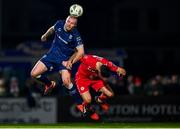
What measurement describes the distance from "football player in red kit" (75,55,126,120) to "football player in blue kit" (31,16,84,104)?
2.85 ft

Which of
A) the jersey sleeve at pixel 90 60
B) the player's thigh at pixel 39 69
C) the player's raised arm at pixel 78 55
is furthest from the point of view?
the jersey sleeve at pixel 90 60

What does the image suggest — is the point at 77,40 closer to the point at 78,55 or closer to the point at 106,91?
the point at 78,55

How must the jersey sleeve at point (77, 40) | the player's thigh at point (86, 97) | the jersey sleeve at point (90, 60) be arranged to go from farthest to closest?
1. the jersey sleeve at point (90, 60)
2. the player's thigh at point (86, 97)
3. the jersey sleeve at point (77, 40)

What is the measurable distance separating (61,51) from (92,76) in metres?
2.04

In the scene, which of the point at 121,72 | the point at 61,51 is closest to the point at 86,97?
the point at 121,72

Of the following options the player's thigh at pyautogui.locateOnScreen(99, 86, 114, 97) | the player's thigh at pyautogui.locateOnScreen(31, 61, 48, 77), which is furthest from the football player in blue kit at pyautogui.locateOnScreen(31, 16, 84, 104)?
the player's thigh at pyautogui.locateOnScreen(99, 86, 114, 97)

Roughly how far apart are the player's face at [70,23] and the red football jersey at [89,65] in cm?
155

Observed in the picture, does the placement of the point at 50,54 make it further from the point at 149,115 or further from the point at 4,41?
the point at 4,41

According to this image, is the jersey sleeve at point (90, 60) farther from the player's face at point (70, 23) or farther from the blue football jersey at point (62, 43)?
the player's face at point (70, 23)

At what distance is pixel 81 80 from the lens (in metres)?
24.0

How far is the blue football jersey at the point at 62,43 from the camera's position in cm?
2236

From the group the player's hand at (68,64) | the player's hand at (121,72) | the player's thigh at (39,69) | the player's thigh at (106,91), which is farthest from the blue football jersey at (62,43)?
the player's thigh at (106,91)

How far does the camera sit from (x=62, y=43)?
887 inches

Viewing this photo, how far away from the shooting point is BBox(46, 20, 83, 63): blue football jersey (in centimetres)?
2236
